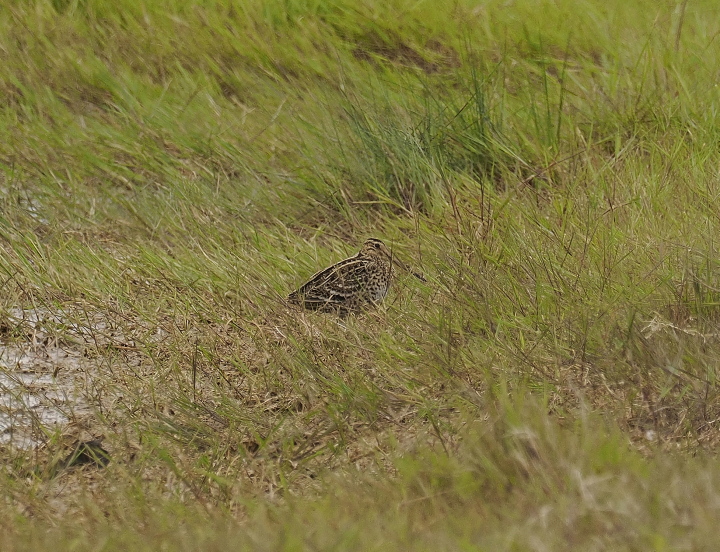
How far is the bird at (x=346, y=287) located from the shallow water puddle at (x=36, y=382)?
93 cm

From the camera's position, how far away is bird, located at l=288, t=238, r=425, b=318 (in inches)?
172

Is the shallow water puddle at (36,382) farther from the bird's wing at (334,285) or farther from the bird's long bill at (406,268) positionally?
the bird's long bill at (406,268)

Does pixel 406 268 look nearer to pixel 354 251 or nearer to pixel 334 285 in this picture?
pixel 334 285

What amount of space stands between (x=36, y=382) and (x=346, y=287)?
1261mm

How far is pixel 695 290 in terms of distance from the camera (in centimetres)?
361

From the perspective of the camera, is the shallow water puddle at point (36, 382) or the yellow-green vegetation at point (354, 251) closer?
the yellow-green vegetation at point (354, 251)

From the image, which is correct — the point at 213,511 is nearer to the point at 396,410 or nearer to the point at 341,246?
the point at 396,410

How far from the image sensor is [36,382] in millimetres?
4180

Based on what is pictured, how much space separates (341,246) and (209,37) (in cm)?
242

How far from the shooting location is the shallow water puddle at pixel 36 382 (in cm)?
382

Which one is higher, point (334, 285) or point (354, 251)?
point (334, 285)

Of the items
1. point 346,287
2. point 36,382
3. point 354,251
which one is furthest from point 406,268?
point 36,382

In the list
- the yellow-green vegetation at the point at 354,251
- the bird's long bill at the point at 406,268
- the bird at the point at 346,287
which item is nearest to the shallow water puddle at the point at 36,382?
the yellow-green vegetation at the point at 354,251

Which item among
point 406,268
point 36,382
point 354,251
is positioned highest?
point 36,382
